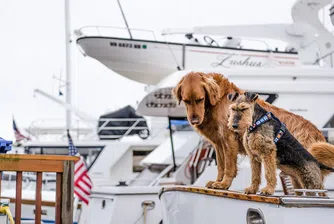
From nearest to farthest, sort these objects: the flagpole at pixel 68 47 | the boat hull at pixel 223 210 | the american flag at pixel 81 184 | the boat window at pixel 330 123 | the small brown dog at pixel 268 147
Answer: the boat hull at pixel 223 210 < the small brown dog at pixel 268 147 < the boat window at pixel 330 123 < the american flag at pixel 81 184 < the flagpole at pixel 68 47

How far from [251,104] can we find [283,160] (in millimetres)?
458

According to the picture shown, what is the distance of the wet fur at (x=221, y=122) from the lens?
442 centimetres

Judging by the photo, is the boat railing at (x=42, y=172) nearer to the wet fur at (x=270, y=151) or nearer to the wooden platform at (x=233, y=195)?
the wooden platform at (x=233, y=195)

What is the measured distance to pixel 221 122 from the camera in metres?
4.56

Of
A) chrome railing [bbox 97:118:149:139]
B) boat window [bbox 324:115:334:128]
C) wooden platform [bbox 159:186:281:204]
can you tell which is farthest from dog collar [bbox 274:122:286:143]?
chrome railing [bbox 97:118:149:139]

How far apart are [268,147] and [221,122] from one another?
63cm

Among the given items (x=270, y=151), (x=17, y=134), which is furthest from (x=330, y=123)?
(x=17, y=134)

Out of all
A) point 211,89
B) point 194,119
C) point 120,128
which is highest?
point 120,128

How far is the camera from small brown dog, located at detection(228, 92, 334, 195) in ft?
13.1

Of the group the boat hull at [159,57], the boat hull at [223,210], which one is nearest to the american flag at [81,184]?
the boat hull at [159,57]

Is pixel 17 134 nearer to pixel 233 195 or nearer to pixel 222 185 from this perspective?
pixel 222 185

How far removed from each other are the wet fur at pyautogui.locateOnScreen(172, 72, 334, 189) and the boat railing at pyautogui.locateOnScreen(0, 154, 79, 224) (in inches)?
74.7

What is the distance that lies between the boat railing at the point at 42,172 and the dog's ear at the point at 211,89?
6.78 feet

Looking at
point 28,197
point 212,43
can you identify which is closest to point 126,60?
point 212,43
